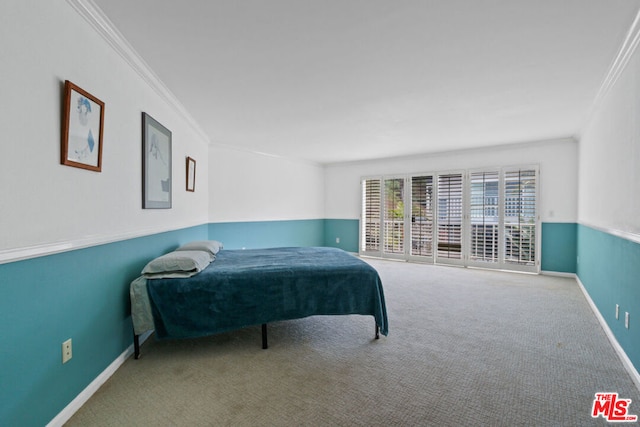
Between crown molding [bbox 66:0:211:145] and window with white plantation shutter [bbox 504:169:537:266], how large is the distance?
5591 mm

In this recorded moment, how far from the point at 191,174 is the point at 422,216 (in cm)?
466

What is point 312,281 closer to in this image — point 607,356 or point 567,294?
point 607,356

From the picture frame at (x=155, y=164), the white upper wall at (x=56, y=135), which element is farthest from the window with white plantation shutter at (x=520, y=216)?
the white upper wall at (x=56, y=135)

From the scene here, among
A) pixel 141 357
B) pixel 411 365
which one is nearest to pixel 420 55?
pixel 411 365

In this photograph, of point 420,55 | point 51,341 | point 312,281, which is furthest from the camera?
point 312,281

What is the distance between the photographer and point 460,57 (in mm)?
2404

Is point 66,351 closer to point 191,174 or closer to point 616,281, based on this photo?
point 191,174

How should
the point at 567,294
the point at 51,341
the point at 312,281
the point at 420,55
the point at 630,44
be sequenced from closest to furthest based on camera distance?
the point at 51,341
the point at 630,44
the point at 420,55
the point at 312,281
the point at 567,294

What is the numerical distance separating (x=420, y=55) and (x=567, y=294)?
3930 millimetres

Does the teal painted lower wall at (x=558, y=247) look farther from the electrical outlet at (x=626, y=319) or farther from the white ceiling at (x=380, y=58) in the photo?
the electrical outlet at (x=626, y=319)

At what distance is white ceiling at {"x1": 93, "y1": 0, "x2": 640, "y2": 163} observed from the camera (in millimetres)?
1868

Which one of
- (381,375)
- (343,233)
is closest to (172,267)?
(381,375)

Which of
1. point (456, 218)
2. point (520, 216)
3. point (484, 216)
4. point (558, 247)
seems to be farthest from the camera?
point (456, 218)

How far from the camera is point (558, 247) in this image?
17.1ft
